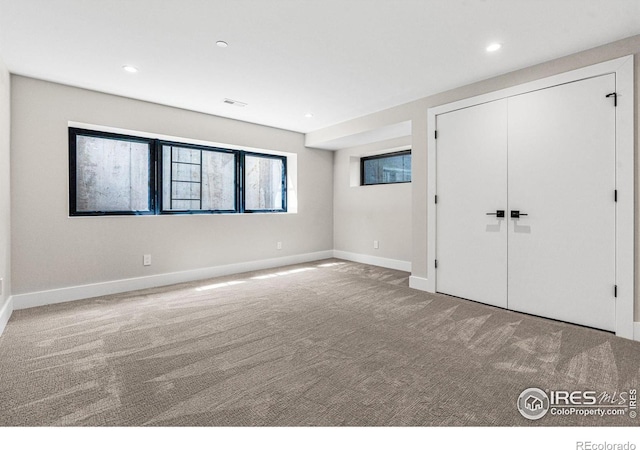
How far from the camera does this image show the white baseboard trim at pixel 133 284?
10.8ft

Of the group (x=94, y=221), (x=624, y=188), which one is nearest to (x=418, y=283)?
(x=624, y=188)

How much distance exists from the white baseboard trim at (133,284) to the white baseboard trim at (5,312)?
15cm

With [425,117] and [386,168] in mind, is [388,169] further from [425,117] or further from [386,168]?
[425,117]

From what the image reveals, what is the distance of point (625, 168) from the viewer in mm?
2477

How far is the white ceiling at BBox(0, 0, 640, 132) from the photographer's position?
6.96 ft

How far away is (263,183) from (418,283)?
3.20 m

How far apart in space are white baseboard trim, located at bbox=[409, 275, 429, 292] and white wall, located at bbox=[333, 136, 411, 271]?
3.50 feet

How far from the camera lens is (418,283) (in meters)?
3.95

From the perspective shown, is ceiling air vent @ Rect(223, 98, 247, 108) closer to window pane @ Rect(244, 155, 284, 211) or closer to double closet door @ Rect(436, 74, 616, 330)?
window pane @ Rect(244, 155, 284, 211)

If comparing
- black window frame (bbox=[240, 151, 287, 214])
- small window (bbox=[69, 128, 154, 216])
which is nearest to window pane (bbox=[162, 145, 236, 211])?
black window frame (bbox=[240, 151, 287, 214])

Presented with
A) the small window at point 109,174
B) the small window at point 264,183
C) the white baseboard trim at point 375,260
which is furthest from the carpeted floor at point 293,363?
the small window at point 264,183
